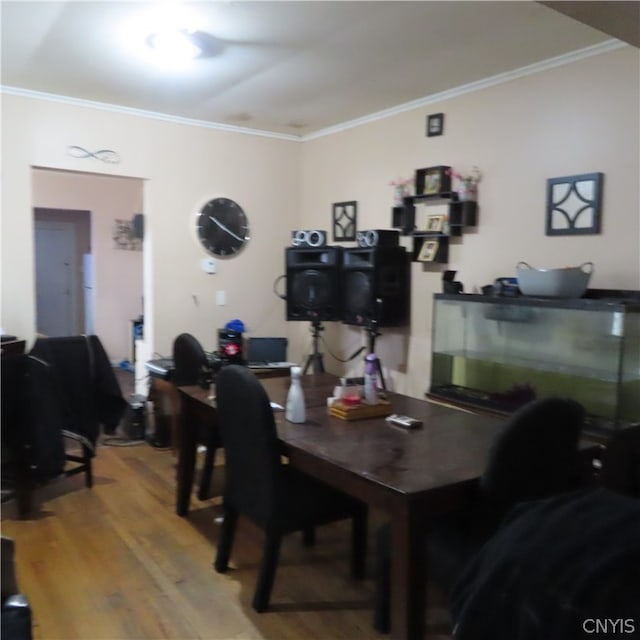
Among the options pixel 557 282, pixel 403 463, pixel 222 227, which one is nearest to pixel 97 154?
pixel 222 227

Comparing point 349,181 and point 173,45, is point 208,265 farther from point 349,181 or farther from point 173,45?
point 173,45

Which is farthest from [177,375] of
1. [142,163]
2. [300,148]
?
[300,148]

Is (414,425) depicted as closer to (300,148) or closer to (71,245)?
(300,148)

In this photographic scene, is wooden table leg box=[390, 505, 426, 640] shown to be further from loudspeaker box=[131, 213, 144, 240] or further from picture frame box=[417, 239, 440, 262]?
loudspeaker box=[131, 213, 144, 240]

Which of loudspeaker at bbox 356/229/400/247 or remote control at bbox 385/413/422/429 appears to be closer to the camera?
remote control at bbox 385/413/422/429

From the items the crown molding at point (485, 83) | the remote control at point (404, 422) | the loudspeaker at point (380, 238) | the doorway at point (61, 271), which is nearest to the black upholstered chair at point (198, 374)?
the remote control at point (404, 422)

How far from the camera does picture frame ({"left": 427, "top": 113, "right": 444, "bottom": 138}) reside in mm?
3900

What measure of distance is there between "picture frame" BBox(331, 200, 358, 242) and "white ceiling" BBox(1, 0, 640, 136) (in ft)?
2.28

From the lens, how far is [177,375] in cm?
347

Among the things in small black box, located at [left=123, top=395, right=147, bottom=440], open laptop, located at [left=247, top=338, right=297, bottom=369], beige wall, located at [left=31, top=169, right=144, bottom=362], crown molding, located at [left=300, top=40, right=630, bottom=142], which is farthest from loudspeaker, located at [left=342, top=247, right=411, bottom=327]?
beige wall, located at [left=31, top=169, right=144, bottom=362]

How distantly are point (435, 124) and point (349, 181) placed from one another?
92 cm

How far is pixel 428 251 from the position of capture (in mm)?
3941

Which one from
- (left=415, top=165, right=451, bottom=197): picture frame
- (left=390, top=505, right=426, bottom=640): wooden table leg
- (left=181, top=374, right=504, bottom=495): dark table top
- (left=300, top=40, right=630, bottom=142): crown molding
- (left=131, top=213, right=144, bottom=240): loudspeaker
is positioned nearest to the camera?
(left=390, top=505, right=426, bottom=640): wooden table leg

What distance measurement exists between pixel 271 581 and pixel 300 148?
149 inches
